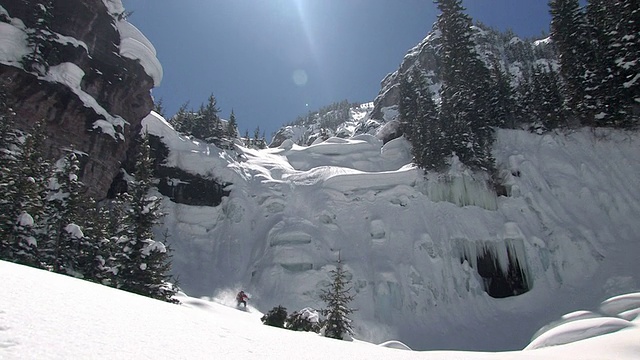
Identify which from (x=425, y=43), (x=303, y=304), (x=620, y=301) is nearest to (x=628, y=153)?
(x=620, y=301)

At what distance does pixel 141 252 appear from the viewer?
18094mm

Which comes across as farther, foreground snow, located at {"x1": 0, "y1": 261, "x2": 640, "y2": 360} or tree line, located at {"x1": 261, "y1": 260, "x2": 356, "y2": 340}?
tree line, located at {"x1": 261, "y1": 260, "x2": 356, "y2": 340}

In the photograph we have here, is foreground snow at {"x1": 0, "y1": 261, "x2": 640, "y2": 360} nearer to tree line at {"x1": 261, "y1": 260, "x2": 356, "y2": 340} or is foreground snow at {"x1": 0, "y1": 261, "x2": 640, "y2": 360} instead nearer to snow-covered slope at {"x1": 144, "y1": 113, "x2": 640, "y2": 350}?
tree line at {"x1": 261, "y1": 260, "x2": 356, "y2": 340}

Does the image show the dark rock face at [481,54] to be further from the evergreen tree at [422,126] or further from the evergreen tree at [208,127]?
the evergreen tree at [208,127]

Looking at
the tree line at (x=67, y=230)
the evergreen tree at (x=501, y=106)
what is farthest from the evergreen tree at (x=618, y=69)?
the tree line at (x=67, y=230)

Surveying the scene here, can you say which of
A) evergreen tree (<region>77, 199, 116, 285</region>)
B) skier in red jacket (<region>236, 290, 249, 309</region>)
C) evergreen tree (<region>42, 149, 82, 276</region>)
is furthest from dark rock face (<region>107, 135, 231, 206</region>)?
evergreen tree (<region>42, 149, 82, 276</region>)

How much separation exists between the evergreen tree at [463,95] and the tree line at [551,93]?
81mm

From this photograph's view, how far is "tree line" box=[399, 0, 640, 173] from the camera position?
30.1 m

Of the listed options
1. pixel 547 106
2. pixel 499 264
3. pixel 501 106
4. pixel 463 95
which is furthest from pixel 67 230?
pixel 547 106

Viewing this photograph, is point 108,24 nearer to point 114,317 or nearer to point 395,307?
point 395,307

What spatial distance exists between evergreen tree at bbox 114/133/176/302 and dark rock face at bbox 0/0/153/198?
10861 mm

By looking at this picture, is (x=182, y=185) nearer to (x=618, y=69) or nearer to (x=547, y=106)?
(x=547, y=106)

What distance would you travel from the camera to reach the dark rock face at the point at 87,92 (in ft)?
Answer: 82.3

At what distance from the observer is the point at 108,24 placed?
108 feet
